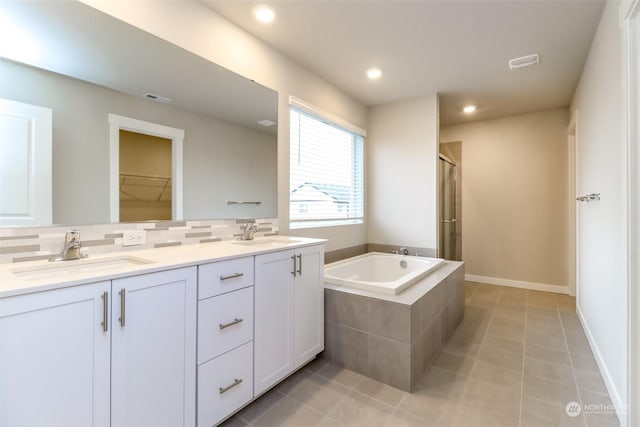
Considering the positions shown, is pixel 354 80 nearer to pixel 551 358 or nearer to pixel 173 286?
pixel 173 286

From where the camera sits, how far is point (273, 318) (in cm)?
172

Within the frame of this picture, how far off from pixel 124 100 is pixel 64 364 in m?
1.27

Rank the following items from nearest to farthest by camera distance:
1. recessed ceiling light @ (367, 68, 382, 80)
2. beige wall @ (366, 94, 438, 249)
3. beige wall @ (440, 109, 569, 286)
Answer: recessed ceiling light @ (367, 68, 382, 80), beige wall @ (366, 94, 438, 249), beige wall @ (440, 109, 569, 286)

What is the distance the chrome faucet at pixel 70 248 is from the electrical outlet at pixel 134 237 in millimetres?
213

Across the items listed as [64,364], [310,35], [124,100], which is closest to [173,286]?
[64,364]

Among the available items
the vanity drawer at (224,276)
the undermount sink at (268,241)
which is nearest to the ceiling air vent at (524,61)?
the undermount sink at (268,241)

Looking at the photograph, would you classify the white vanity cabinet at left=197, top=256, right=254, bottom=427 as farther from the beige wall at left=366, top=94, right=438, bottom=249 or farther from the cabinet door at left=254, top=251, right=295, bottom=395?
the beige wall at left=366, top=94, right=438, bottom=249

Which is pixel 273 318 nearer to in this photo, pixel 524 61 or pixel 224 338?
pixel 224 338

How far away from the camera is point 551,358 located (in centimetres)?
216

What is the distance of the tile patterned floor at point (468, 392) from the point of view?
1.55 metres

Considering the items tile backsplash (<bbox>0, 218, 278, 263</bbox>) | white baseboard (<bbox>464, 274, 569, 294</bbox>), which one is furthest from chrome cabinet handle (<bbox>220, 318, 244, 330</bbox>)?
white baseboard (<bbox>464, 274, 569, 294</bbox>)

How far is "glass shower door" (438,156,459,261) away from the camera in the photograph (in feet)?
11.9

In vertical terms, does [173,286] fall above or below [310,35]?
below

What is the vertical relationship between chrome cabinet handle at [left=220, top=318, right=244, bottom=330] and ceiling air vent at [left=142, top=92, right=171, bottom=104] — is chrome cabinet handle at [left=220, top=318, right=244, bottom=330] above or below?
below
